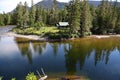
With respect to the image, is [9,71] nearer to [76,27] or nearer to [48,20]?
[76,27]

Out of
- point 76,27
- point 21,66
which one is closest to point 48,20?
point 76,27

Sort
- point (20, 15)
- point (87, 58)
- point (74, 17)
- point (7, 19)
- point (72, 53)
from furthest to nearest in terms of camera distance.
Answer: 1. point (7, 19)
2. point (20, 15)
3. point (74, 17)
4. point (72, 53)
5. point (87, 58)

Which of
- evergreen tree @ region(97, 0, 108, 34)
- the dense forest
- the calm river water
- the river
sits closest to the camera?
the river

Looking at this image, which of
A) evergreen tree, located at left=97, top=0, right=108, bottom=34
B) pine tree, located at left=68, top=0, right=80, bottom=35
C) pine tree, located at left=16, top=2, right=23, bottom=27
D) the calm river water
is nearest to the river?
the calm river water

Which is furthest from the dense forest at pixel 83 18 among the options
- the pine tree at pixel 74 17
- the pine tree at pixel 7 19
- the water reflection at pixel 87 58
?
the pine tree at pixel 7 19

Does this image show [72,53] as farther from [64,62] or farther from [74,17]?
[74,17]

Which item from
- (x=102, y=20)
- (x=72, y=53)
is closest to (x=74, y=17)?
(x=102, y=20)

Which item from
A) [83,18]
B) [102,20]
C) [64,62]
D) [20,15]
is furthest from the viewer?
[20,15]

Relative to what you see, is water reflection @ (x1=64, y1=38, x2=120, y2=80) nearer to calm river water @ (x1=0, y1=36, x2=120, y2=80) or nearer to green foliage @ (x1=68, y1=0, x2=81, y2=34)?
calm river water @ (x1=0, y1=36, x2=120, y2=80)

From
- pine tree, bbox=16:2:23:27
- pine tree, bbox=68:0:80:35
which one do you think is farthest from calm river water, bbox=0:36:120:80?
pine tree, bbox=16:2:23:27

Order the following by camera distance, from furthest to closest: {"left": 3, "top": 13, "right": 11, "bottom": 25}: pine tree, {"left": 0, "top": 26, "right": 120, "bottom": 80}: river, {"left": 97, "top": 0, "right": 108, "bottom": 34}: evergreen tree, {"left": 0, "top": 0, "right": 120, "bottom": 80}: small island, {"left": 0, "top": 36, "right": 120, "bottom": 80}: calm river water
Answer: {"left": 3, "top": 13, "right": 11, "bottom": 25}: pine tree, {"left": 97, "top": 0, "right": 108, "bottom": 34}: evergreen tree, {"left": 0, "top": 0, "right": 120, "bottom": 80}: small island, {"left": 0, "top": 36, "right": 120, "bottom": 80}: calm river water, {"left": 0, "top": 26, "right": 120, "bottom": 80}: river

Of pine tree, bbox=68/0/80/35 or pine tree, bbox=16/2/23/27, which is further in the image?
pine tree, bbox=16/2/23/27

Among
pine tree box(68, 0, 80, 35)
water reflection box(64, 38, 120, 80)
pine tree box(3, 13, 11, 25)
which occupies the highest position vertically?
pine tree box(68, 0, 80, 35)

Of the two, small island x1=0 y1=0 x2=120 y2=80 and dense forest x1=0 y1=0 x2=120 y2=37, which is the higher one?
dense forest x1=0 y1=0 x2=120 y2=37
